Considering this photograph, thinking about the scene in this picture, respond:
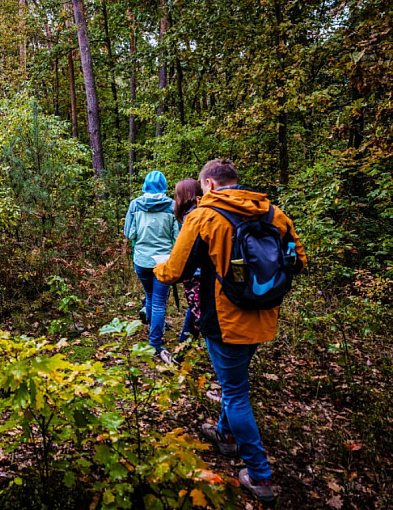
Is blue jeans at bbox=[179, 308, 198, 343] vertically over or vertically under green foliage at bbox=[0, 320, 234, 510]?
under

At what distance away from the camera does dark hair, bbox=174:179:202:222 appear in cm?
365

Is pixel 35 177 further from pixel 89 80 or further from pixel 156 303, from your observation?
pixel 89 80

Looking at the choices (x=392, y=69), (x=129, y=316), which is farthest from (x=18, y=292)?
(x=392, y=69)

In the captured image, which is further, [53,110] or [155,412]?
[53,110]

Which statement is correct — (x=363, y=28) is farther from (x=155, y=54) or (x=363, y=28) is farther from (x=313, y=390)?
(x=155, y=54)

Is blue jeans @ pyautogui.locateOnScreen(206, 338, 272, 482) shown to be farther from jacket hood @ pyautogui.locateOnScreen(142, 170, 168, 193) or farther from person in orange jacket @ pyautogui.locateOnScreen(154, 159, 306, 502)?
jacket hood @ pyautogui.locateOnScreen(142, 170, 168, 193)

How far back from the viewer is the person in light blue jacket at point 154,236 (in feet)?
14.5

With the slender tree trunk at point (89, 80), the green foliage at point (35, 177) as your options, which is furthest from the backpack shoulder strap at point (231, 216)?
the slender tree trunk at point (89, 80)

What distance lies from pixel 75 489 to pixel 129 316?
3.99 m

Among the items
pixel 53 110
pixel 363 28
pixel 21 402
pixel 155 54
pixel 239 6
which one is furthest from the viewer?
pixel 53 110

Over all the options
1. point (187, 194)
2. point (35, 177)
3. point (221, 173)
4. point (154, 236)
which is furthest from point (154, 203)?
point (35, 177)

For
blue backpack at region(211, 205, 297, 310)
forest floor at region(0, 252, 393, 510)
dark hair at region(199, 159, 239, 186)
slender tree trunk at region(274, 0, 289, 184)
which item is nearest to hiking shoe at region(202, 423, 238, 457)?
forest floor at region(0, 252, 393, 510)

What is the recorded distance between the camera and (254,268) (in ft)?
7.36

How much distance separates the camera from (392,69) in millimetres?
3713
